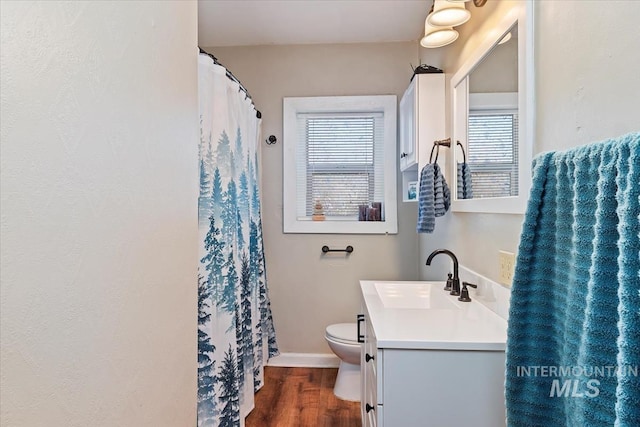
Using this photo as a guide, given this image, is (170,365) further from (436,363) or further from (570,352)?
(570,352)

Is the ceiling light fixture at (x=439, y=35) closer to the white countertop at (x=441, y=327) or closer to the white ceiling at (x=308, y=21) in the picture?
the white ceiling at (x=308, y=21)

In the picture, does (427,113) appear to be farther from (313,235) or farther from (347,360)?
(347,360)

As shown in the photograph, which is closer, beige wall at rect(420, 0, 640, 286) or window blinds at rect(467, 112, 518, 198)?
beige wall at rect(420, 0, 640, 286)

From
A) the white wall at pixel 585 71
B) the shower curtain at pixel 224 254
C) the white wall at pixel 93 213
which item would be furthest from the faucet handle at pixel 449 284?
the white wall at pixel 93 213

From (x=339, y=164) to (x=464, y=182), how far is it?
4.08 feet

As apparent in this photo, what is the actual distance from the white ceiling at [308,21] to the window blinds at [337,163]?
0.58 metres

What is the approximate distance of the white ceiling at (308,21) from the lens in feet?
7.47

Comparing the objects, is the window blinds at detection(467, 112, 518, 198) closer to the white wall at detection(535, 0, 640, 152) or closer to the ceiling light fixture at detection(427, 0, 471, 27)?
the white wall at detection(535, 0, 640, 152)

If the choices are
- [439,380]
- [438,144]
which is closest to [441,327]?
[439,380]

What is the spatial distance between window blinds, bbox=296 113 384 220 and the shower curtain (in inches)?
27.4

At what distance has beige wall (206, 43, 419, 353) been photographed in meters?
2.77

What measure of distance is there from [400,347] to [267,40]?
8.06ft

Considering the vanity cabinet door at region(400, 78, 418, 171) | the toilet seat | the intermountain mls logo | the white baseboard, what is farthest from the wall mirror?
the white baseboard

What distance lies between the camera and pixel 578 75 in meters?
0.96
